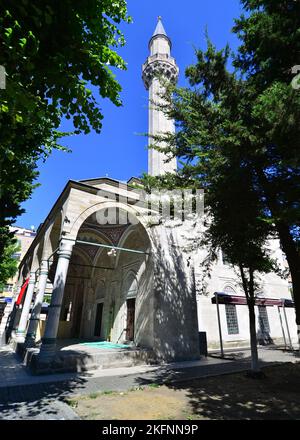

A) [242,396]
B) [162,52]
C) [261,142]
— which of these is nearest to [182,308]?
[242,396]

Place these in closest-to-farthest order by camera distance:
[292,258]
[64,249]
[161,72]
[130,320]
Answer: [292,258] → [64,249] → [130,320] → [161,72]

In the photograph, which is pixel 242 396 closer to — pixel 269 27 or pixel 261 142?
pixel 261 142

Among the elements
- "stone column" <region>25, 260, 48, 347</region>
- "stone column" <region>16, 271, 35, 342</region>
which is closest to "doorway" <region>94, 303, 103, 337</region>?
"stone column" <region>16, 271, 35, 342</region>

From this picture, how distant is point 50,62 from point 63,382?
733 cm

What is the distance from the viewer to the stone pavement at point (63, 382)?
4.59 metres

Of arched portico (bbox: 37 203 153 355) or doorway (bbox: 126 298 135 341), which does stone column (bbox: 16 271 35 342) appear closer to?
arched portico (bbox: 37 203 153 355)

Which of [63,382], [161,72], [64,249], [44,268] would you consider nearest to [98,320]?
[44,268]

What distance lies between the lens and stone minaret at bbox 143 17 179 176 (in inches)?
927

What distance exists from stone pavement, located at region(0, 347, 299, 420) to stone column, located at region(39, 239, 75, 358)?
82cm

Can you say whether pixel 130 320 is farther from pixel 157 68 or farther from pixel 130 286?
pixel 157 68

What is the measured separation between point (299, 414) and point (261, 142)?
5.09 meters

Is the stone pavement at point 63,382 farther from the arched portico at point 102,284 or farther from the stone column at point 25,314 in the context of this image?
the stone column at point 25,314

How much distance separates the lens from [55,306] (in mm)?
8508

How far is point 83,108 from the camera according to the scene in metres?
3.95
